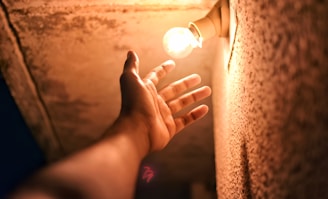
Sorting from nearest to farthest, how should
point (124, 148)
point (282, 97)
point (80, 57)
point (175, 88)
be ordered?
point (282, 97) → point (124, 148) → point (175, 88) → point (80, 57)

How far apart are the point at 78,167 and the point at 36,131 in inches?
71.8

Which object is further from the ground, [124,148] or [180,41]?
[180,41]

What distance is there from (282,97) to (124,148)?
544 millimetres

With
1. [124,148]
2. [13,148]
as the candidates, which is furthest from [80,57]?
[13,148]

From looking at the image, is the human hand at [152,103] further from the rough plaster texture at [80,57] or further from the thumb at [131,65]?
the rough plaster texture at [80,57]

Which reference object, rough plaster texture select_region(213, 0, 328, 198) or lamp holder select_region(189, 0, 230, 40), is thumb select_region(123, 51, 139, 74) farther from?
rough plaster texture select_region(213, 0, 328, 198)

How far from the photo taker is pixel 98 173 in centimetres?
81

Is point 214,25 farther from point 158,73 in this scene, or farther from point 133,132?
point 133,132

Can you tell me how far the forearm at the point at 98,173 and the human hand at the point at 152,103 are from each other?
0.15 meters

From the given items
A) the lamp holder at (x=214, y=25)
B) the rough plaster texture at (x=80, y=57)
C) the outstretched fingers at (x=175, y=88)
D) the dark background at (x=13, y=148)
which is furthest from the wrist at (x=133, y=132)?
the dark background at (x=13, y=148)

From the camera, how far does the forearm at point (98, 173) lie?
69 cm

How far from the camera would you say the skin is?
2.31 ft

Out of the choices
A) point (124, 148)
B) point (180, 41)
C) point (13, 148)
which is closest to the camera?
point (124, 148)

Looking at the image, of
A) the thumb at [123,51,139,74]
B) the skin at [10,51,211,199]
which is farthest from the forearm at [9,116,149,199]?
the thumb at [123,51,139,74]
